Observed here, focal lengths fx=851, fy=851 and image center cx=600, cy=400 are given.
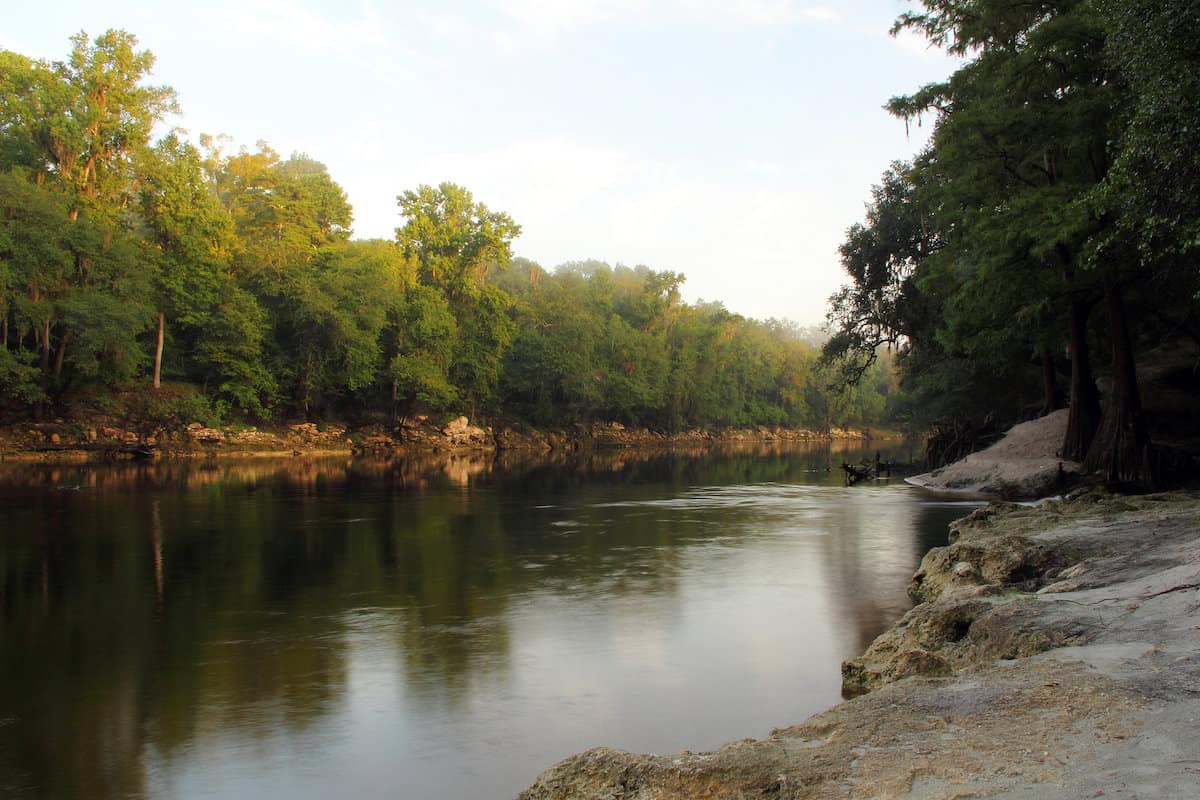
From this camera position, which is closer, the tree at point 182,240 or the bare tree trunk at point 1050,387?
the bare tree trunk at point 1050,387

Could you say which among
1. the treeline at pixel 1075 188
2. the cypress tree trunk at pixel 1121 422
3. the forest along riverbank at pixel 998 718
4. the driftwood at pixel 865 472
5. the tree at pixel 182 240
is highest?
the tree at pixel 182 240

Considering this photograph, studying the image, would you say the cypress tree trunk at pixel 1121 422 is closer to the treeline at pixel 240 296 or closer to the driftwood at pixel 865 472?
the driftwood at pixel 865 472

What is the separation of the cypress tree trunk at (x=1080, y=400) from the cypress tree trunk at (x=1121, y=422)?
177 centimetres

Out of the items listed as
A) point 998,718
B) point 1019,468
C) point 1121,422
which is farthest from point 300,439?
point 998,718

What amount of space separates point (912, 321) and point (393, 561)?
28.9m

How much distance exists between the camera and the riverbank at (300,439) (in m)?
41.0

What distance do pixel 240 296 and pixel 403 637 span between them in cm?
4750

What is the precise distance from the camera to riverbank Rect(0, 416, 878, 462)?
41.0 metres

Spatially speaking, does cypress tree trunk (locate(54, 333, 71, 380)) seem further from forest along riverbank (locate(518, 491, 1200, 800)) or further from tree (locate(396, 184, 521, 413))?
forest along riverbank (locate(518, 491, 1200, 800))

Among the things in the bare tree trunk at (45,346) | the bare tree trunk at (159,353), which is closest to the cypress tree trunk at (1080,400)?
the bare tree trunk at (45,346)


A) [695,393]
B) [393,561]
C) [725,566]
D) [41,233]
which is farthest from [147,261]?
[695,393]

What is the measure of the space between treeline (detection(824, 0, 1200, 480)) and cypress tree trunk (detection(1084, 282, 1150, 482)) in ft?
0.15

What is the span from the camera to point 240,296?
52344 mm

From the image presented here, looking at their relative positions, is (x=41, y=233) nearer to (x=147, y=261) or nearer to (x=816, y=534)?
(x=147, y=261)
